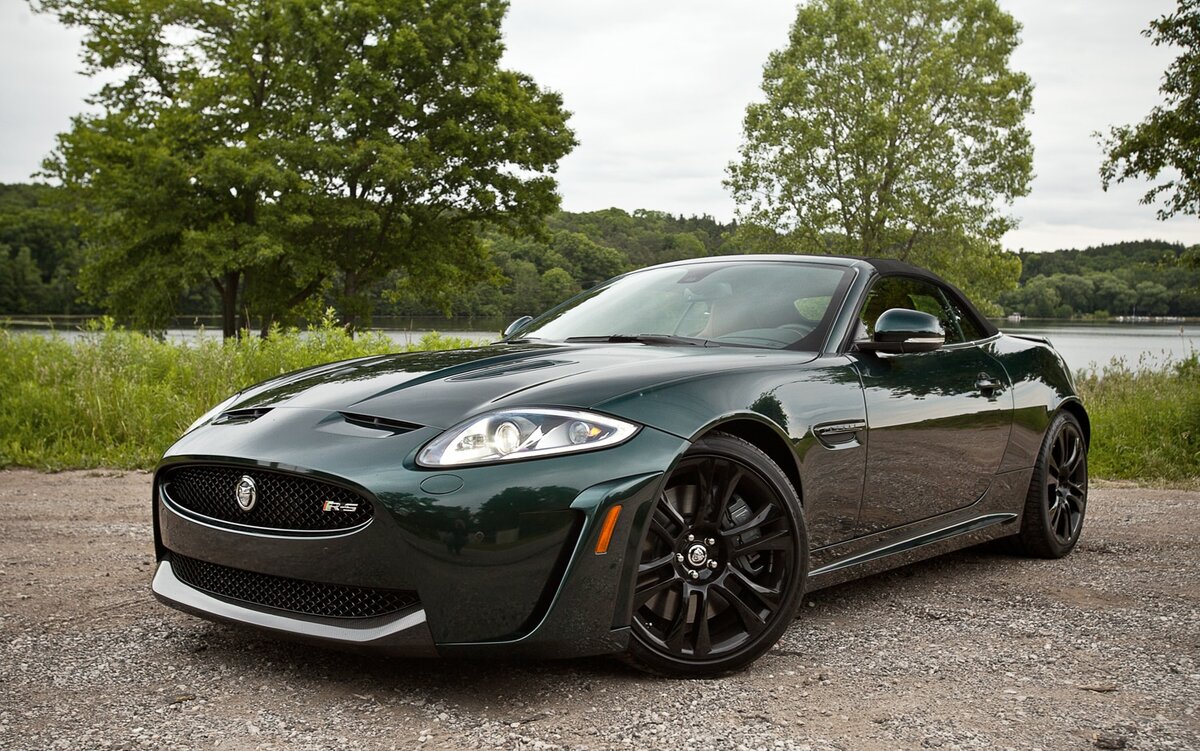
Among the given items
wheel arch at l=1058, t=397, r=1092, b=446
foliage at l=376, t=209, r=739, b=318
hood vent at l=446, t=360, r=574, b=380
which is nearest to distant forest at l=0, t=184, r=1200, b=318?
foliage at l=376, t=209, r=739, b=318

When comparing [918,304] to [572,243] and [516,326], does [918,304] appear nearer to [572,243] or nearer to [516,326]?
[516,326]

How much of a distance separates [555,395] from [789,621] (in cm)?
106

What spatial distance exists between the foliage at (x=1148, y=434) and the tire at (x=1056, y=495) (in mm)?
4234

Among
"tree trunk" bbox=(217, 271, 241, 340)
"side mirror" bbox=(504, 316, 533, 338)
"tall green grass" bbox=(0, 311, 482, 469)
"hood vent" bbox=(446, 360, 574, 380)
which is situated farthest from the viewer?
"tree trunk" bbox=(217, 271, 241, 340)

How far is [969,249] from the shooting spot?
42062 mm

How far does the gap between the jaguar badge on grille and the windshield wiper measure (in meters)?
1.63

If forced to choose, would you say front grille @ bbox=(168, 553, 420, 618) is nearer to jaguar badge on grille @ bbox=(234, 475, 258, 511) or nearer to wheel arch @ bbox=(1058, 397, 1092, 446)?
jaguar badge on grille @ bbox=(234, 475, 258, 511)

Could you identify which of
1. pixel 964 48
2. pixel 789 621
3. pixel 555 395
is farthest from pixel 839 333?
pixel 964 48

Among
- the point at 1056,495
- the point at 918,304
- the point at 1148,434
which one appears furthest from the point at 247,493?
the point at 1148,434

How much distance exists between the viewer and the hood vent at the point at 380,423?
2.98m

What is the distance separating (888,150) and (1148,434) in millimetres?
33573

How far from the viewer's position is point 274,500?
2975 mm

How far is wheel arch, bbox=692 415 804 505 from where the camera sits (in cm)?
339

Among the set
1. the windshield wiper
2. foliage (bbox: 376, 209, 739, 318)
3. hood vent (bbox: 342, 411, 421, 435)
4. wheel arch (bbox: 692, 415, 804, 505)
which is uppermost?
foliage (bbox: 376, 209, 739, 318)
